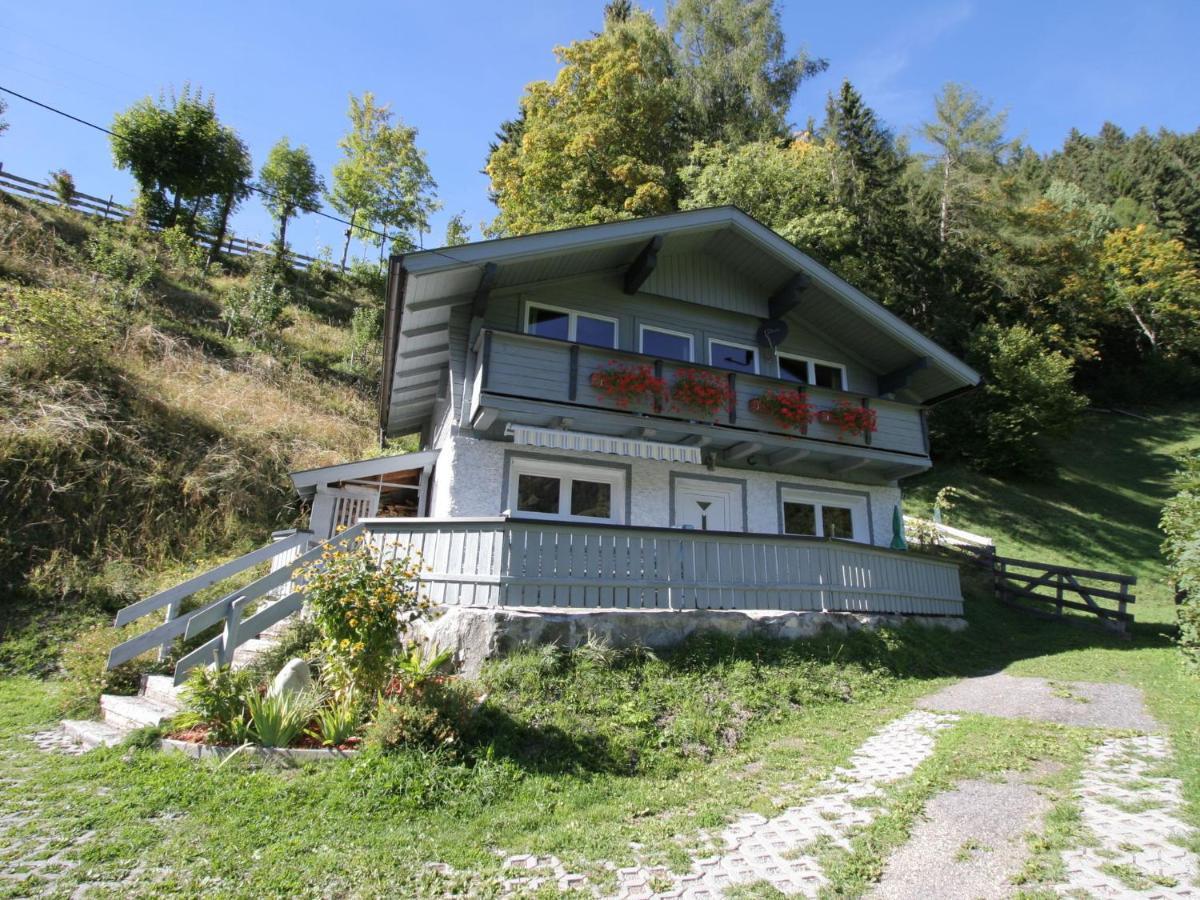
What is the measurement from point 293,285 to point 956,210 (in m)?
37.7

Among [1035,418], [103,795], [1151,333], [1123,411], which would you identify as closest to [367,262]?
[1035,418]

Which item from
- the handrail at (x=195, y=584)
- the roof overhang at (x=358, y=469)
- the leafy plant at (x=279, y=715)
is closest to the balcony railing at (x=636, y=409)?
the roof overhang at (x=358, y=469)

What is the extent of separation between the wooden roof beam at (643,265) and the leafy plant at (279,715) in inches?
400

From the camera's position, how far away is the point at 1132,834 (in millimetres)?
5039

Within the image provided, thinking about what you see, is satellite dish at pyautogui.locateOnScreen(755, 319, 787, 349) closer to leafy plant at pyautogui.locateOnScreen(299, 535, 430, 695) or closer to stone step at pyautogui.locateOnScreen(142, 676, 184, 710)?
leafy plant at pyautogui.locateOnScreen(299, 535, 430, 695)

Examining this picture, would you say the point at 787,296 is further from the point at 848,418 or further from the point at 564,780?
the point at 564,780

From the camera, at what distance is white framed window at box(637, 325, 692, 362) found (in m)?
14.5

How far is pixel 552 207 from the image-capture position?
31.2m

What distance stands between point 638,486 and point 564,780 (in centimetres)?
748

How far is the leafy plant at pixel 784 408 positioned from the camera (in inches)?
534

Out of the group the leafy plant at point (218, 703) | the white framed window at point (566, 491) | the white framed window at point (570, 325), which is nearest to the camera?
the leafy plant at point (218, 703)

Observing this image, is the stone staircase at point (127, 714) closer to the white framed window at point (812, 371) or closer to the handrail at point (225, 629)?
the handrail at point (225, 629)

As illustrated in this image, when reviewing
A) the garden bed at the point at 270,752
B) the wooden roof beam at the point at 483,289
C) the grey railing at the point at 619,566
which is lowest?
the garden bed at the point at 270,752

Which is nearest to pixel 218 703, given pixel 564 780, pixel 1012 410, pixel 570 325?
pixel 564 780
